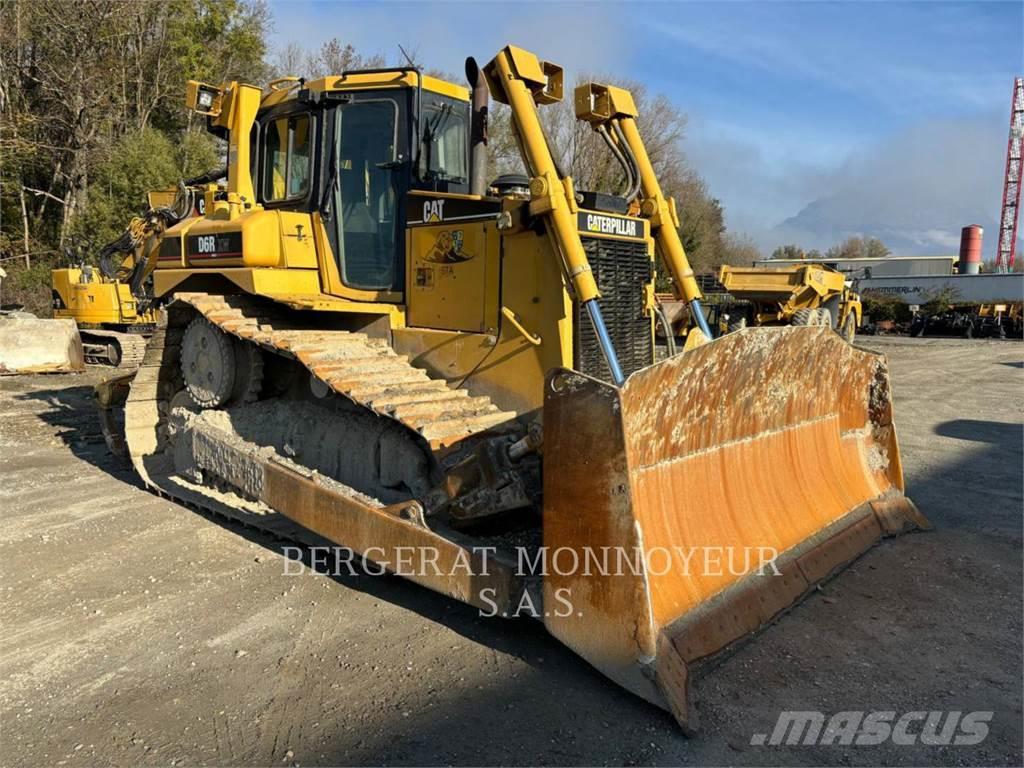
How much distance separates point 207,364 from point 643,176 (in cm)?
333

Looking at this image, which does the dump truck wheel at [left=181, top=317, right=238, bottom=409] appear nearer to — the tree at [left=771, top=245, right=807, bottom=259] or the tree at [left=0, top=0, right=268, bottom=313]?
the tree at [left=0, top=0, right=268, bottom=313]

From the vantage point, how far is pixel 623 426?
116 inches

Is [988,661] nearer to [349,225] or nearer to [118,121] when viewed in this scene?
[349,225]

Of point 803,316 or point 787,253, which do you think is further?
point 787,253

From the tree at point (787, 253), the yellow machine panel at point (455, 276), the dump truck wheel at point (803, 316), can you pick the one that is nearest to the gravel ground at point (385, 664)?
the yellow machine panel at point (455, 276)

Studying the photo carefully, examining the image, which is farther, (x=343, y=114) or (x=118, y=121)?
(x=118, y=121)

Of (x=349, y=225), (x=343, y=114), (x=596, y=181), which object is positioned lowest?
(x=349, y=225)

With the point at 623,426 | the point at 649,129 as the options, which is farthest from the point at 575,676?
the point at 649,129

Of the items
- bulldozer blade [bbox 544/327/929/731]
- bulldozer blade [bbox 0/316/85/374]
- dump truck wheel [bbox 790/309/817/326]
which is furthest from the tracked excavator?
dump truck wheel [bbox 790/309/817/326]

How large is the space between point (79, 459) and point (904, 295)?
3232 centimetres

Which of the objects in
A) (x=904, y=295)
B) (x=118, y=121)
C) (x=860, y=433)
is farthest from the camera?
(x=904, y=295)

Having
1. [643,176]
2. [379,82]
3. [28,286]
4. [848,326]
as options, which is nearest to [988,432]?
[643,176]

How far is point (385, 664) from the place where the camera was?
3.33m

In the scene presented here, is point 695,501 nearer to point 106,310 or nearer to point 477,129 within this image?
point 477,129
